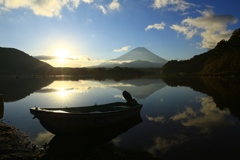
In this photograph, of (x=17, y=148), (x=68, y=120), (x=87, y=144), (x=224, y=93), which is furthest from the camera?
(x=224, y=93)

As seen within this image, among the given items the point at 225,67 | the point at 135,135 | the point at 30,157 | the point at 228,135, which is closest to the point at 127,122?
the point at 135,135

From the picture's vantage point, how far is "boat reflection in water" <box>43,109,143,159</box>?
14117 millimetres

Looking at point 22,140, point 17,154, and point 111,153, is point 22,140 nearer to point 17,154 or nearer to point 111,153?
point 17,154

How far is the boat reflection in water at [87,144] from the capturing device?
46.3 ft

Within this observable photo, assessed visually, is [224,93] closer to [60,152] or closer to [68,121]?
[68,121]

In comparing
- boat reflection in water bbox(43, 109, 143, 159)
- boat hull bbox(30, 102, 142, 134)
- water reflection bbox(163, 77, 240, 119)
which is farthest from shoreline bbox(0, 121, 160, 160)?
water reflection bbox(163, 77, 240, 119)

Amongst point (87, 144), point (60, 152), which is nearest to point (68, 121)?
point (87, 144)

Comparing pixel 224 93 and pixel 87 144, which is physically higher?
pixel 224 93

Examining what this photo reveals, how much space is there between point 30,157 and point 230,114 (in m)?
22.0

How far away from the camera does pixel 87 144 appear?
53.6ft

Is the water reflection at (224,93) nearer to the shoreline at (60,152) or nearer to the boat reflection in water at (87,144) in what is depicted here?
the boat reflection in water at (87,144)

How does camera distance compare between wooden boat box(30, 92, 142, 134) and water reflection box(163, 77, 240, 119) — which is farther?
water reflection box(163, 77, 240, 119)

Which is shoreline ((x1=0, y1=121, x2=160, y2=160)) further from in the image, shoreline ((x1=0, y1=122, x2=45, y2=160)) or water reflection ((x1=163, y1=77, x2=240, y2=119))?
water reflection ((x1=163, y1=77, x2=240, y2=119))

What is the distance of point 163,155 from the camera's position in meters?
Answer: 13.8
